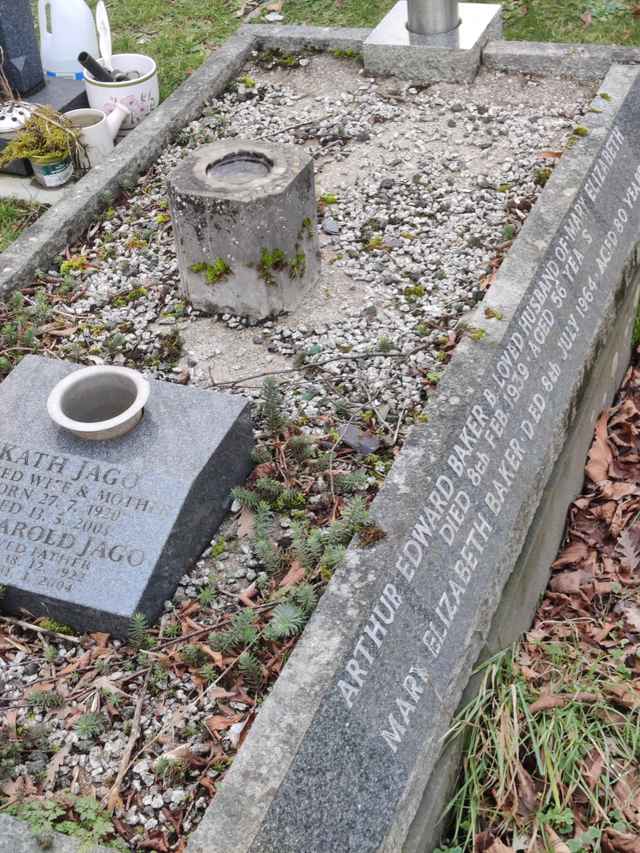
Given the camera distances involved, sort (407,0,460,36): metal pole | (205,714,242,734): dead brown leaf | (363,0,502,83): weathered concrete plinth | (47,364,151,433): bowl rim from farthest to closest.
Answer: (363,0,502,83): weathered concrete plinth, (407,0,460,36): metal pole, (47,364,151,433): bowl rim, (205,714,242,734): dead brown leaf

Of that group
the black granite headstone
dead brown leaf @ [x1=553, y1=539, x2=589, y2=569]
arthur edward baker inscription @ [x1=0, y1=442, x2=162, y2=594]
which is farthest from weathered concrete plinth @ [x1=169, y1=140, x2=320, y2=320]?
the black granite headstone

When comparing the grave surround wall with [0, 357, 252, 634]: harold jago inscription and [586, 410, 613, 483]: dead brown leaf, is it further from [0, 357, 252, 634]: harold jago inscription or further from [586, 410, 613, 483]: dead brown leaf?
[0, 357, 252, 634]: harold jago inscription

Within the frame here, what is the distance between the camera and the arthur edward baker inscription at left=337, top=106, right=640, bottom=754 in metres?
2.57

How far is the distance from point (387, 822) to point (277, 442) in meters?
1.54

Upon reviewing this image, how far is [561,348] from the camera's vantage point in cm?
362

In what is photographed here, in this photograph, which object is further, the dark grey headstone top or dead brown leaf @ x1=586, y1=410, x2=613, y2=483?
dead brown leaf @ x1=586, y1=410, x2=613, y2=483

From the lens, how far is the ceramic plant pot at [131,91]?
563cm

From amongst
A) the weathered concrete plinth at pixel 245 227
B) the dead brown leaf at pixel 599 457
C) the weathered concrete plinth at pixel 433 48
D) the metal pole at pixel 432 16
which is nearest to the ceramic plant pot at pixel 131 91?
the weathered concrete plinth at pixel 433 48

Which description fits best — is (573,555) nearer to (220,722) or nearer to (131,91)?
(220,722)

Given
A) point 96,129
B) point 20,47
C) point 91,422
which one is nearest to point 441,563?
point 91,422

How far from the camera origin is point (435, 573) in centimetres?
276

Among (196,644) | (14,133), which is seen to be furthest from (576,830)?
(14,133)

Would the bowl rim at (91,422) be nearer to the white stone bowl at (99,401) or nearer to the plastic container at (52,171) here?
the white stone bowl at (99,401)

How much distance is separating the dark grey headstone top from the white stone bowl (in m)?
0.86
